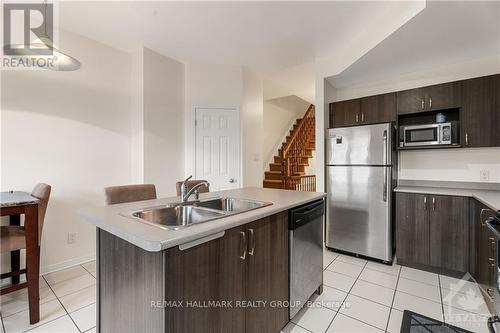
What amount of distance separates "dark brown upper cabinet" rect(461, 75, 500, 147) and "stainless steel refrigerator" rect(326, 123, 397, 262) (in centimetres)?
75

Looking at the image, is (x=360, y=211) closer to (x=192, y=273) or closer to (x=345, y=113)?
(x=345, y=113)

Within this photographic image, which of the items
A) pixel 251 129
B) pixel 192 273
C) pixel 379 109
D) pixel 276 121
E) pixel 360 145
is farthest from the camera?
pixel 276 121

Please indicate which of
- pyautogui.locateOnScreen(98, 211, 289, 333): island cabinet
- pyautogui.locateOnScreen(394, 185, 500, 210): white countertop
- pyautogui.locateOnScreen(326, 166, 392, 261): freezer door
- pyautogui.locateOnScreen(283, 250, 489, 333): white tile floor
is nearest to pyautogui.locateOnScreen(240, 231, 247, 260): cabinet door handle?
pyautogui.locateOnScreen(98, 211, 289, 333): island cabinet

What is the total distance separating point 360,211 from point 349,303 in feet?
4.05

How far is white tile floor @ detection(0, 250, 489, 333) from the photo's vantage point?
6.02 ft

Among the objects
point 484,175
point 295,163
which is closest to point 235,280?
point 484,175

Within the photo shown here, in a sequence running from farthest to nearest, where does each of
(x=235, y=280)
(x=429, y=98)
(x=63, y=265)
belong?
(x=429, y=98), (x=63, y=265), (x=235, y=280)

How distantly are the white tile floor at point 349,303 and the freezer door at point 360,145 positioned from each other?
132 cm

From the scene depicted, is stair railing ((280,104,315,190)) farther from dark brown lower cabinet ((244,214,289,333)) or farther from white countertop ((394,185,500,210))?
dark brown lower cabinet ((244,214,289,333))

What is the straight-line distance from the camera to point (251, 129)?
4090 millimetres

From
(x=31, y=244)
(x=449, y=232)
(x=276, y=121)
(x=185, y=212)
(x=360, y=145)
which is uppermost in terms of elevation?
(x=276, y=121)

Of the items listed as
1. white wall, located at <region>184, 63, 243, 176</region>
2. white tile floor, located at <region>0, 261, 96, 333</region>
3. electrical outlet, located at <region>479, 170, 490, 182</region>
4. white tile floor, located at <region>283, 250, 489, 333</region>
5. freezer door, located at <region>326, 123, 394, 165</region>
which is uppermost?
white wall, located at <region>184, 63, 243, 176</region>

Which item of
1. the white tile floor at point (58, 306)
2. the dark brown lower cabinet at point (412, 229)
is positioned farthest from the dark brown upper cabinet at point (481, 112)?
the white tile floor at point (58, 306)

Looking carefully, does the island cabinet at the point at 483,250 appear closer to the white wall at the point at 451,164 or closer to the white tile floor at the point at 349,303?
the white tile floor at the point at 349,303
